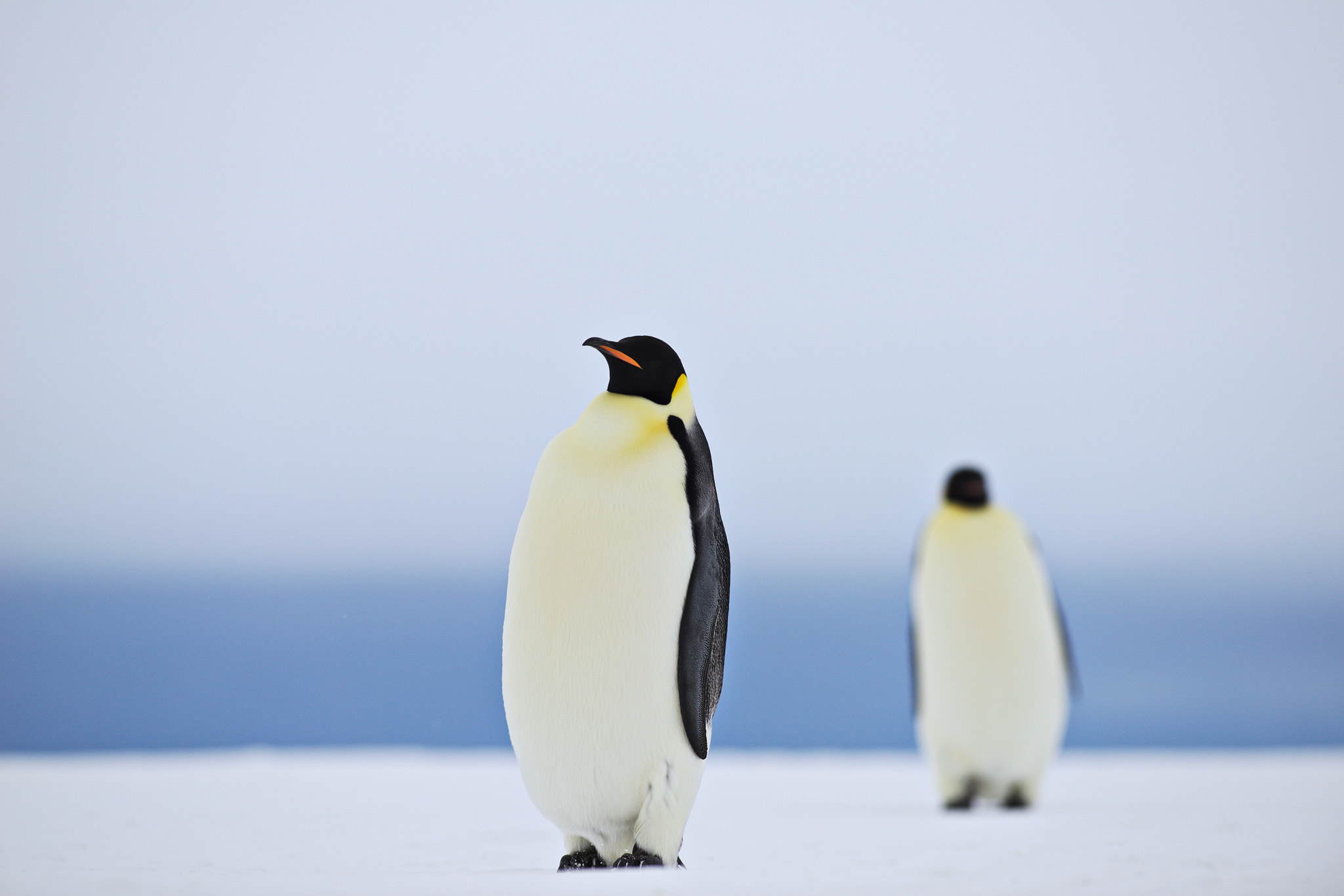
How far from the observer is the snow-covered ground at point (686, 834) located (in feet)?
8.14

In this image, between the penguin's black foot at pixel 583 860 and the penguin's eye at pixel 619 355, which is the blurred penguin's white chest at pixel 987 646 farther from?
the penguin's eye at pixel 619 355

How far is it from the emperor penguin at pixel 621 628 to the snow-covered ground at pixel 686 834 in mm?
Result: 217

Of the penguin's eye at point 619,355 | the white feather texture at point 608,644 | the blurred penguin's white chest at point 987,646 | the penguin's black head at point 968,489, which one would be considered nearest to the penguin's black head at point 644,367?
the penguin's eye at point 619,355

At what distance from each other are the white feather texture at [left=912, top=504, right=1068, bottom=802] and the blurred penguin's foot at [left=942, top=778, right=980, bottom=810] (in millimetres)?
18

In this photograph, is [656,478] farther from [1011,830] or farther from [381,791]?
[381,791]

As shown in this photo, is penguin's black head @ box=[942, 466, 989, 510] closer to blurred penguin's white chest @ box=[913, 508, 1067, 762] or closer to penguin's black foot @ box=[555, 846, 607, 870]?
blurred penguin's white chest @ box=[913, 508, 1067, 762]

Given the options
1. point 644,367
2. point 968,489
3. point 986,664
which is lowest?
point 986,664

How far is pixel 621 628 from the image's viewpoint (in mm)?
2846

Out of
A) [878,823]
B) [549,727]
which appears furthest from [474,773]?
[549,727]

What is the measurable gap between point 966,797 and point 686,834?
2035mm

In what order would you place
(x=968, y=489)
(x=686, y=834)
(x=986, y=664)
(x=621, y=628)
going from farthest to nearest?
(x=968, y=489) → (x=986, y=664) → (x=686, y=834) → (x=621, y=628)

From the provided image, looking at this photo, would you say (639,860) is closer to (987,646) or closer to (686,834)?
(686,834)

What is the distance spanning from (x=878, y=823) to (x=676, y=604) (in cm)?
170

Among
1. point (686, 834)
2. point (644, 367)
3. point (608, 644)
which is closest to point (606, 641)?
point (608, 644)
